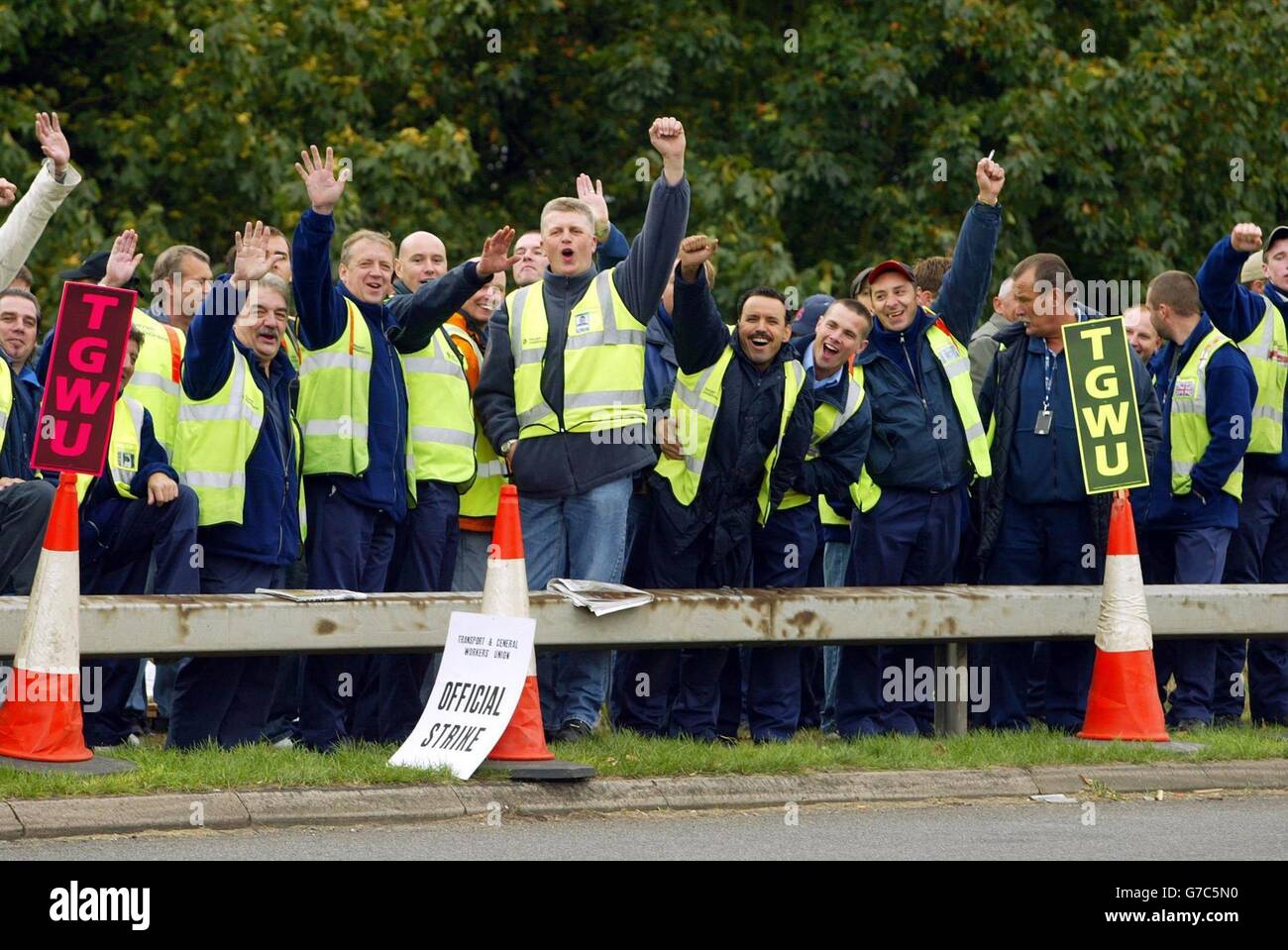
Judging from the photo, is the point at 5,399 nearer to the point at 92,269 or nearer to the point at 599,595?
the point at 92,269

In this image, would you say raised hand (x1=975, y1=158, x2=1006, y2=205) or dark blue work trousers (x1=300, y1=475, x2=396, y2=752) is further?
raised hand (x1=975, y1=158, x2=1006, y2=205)

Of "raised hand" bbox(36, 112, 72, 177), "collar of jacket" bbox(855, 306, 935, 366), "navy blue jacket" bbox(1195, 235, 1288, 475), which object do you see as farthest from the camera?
"navy blue jacket" bbox(1195, 235, 1288, 475)

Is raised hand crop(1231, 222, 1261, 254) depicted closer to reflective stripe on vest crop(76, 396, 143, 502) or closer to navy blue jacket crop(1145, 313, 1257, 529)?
navy blue jacket crop(1145, 313, 1257, 529)

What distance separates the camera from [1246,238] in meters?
11.0

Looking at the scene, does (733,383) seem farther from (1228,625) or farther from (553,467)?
(1228,625)

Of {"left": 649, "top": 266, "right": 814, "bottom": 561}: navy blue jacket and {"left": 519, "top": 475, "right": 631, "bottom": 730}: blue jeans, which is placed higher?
{"left": 649, "top": 266, "right": 814, "bottom": 561}: navy blue jacket

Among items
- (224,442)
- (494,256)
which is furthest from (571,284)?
(224,442)

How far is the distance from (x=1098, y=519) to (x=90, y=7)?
1123 centimetres

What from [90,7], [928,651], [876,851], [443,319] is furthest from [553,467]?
[90,7]

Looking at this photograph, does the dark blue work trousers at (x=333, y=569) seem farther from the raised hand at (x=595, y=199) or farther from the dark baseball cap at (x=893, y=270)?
the dark baseball cap at (x=893, y=270)

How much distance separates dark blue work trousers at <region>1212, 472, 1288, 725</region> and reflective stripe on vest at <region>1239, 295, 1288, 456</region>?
0.20 meters

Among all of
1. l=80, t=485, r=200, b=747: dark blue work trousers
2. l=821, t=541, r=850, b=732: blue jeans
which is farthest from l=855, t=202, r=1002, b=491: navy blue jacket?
l=80, t=485, r=200, b=747: dark blue work trousers

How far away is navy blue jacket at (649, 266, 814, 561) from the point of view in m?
10.7

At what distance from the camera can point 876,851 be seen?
818 centimetres
